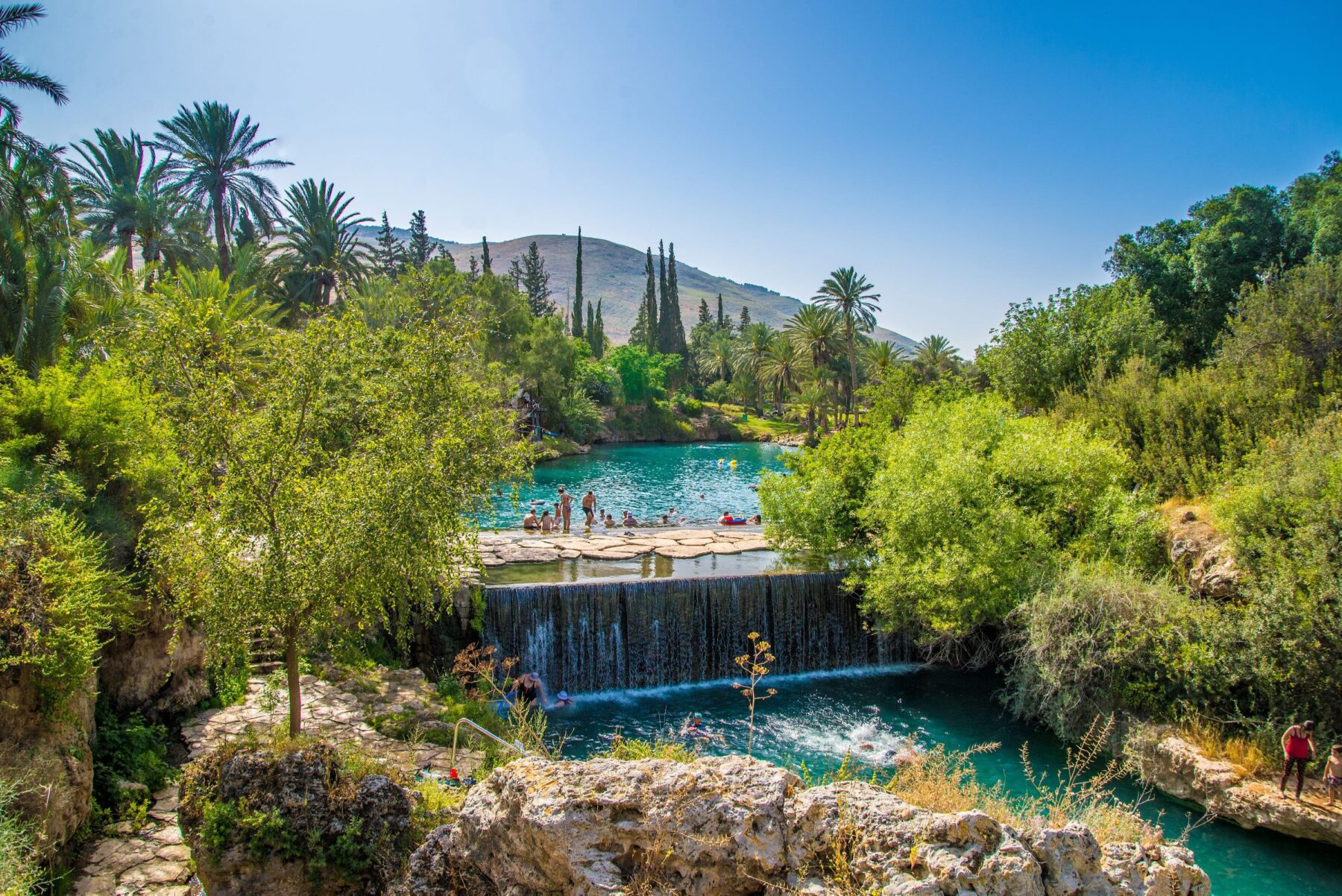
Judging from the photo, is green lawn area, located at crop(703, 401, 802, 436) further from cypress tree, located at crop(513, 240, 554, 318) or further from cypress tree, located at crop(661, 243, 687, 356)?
cypress tree, located at crop(513, 240, 554, 318)

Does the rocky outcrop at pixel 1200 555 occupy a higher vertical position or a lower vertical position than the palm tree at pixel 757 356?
lower

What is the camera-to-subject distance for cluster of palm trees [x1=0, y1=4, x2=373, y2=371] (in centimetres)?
1463

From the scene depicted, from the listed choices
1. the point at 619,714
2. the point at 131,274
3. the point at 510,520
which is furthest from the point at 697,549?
the point at 131,274

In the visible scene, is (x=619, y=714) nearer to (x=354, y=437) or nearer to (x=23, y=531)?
(x=354, y=437)

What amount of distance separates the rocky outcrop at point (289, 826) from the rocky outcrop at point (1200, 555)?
48.4 ft

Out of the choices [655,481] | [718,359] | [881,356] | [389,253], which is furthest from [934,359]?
[389,253]

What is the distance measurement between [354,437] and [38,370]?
9720mm

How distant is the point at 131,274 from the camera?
65.4 feet

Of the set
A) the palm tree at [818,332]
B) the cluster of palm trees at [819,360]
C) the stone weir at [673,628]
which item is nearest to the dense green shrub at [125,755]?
the stone weir at [673,628]

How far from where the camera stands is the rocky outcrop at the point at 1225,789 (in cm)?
1077

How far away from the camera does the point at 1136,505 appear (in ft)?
54.7

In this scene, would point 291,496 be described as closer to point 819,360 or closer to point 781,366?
point 819,360

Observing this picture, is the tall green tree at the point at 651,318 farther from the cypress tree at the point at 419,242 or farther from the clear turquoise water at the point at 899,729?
the clear turquoise water at the point at 899,729

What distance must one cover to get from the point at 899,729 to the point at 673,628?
16.9ft
